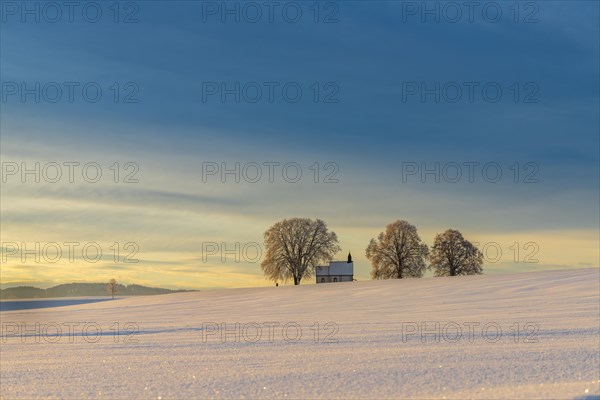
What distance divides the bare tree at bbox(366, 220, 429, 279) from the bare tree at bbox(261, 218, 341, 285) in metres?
5.70

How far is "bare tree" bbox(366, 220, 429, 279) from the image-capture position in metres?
65.1

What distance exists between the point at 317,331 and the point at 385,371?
6.29 meters

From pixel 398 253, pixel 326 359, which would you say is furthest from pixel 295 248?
pixel 326 359

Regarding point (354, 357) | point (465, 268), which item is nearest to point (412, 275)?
point (465, 268)

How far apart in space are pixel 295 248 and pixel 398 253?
1056 centimetres

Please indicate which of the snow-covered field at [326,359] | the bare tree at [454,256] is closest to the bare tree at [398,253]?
the bare tree at [454,256]

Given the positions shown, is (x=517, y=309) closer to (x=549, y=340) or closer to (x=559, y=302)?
(x=559, y=302)

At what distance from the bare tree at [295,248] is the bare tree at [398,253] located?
224 inches

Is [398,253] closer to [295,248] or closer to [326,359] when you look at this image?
[295,248]

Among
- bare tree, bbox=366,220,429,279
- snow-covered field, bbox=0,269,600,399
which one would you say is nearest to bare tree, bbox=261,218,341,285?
bare tree, bbox=366,220,429,279

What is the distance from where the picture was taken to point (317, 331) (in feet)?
51.1

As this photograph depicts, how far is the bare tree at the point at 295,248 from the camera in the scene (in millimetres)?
67438

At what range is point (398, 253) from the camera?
214ft

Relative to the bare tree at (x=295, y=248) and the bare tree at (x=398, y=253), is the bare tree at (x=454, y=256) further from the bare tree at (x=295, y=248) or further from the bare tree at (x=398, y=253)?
the bare tree at (x=295, y=248)
